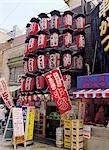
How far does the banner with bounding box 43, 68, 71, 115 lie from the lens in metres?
11.6

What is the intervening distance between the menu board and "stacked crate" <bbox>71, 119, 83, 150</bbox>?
8.21 feet

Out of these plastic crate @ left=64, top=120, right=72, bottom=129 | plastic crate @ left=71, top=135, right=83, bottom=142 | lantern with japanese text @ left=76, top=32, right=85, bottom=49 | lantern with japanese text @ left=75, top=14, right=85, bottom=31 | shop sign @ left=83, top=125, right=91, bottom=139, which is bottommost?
plastic crate @ left=71, top=135, right=83, bottom=142

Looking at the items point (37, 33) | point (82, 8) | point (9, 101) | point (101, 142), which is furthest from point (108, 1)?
point (9, 101)

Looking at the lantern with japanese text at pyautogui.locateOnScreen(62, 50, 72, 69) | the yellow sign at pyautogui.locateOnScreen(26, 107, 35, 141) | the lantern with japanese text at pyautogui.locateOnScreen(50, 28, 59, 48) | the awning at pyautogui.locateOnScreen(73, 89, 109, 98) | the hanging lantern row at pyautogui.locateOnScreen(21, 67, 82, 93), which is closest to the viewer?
the awning at pyautogui.locateOnScreen(73, 89, 109, 98)

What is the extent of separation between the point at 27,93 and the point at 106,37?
6.51 m

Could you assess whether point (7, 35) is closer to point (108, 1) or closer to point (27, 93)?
point (27, 93)

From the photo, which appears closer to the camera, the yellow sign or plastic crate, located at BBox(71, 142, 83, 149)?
plastic crate, located at BBox(71, 142, 83, 149)

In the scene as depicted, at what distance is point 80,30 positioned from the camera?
14289mm

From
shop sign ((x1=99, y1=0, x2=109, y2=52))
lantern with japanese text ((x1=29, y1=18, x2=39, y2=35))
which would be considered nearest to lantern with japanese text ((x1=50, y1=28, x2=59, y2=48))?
lantern with japanese text ((x1=29, y1=18, x2=39, y2=35))

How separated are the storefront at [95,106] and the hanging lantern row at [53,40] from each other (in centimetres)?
308

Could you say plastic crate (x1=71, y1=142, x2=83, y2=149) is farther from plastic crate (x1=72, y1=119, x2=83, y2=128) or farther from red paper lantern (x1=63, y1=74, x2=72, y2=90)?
red paper lantern (x1=63, y1=74, x2=72, y2=90)

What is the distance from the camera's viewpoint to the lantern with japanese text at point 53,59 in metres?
14.3

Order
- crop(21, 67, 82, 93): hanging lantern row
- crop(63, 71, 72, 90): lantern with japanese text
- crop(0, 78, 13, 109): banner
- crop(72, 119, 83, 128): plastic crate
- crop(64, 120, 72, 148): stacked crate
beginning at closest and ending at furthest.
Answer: crop(72, 119, 83, 128): plastic crate < crop(64, 120, 72, 148): stacked crate < crop(63, 71, 72, 90): lantern with japanese text < crop(21, 67, 82, 93): hanging lantern row < crop(0, 78, 13, 109): banner

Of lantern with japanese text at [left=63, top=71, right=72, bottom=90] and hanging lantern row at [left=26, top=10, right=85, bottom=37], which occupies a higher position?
hanging lantern row at [left=26, top=10, right=85, bottom=37]
